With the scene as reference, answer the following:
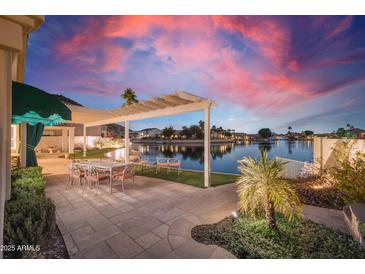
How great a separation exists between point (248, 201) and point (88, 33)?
710cm

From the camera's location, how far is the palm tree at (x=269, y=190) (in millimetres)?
2551

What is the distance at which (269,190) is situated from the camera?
8.52 feet

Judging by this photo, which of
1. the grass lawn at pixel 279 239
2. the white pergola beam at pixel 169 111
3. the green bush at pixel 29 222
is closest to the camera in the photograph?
the green bush at pixel 29 222

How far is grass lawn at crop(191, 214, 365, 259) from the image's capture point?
87.5 inches

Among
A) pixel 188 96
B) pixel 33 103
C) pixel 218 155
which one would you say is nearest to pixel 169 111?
pixel 188 96

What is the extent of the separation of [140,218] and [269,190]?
8.17 ft

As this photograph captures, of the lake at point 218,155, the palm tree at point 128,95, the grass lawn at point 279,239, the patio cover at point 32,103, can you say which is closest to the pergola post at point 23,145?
the patio cover at point 32,103

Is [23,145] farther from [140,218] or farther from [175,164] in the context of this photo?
[175,164]

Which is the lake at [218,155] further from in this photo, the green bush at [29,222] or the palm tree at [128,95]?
the palm tree at [128,95]

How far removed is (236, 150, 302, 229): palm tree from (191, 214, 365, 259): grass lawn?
0.91 feet

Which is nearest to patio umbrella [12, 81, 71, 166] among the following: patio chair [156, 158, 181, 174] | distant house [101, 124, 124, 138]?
patio chair [156, 158, 181, 174]

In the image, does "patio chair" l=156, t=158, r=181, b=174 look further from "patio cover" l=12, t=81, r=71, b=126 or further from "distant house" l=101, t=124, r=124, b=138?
"distant house" l=101, t=124, r=124, b=138

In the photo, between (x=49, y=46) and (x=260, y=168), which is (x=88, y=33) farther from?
(x=260, y=168)

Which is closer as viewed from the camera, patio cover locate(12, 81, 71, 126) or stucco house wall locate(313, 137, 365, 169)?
patio cover locate(12, 81, 71, 126)
